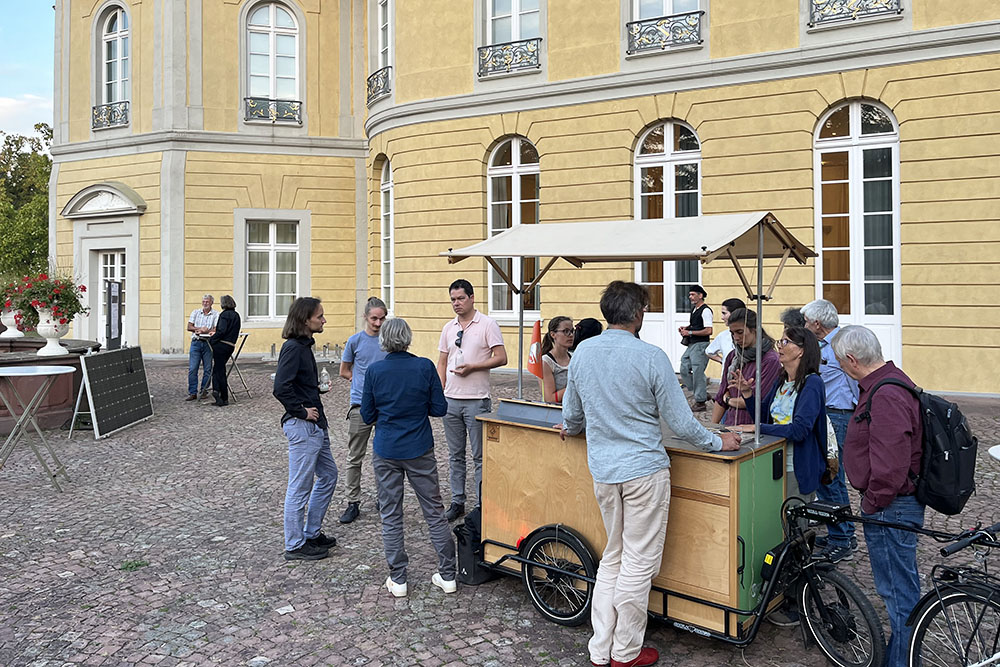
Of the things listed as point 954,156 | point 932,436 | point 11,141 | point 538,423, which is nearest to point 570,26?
point 954,156

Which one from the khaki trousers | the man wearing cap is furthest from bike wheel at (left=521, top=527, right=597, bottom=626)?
the man wearing cap

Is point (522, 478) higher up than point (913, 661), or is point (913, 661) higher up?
point (522, 478)

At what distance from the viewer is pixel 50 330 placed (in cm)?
1045

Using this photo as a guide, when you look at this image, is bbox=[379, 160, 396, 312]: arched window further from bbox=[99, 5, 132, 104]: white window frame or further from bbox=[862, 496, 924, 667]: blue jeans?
bbox=[862, 496, 924, 667]: blue jeans

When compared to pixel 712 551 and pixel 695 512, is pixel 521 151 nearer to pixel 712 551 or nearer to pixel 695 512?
pixel 695 512

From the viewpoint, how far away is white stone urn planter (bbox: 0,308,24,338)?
11.8 meters

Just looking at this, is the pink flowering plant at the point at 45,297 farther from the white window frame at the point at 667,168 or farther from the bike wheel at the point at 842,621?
the bike wheel at the point at 842,621

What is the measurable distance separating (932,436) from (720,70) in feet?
36.0

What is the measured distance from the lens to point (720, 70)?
13336 millimetres

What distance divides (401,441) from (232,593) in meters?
1.34

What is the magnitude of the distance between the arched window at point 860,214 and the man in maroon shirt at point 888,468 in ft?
31.1

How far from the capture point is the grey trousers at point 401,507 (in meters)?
4.85

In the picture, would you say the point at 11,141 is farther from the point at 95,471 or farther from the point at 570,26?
the point at 95,471

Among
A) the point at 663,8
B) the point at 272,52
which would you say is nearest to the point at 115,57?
the point at 272,52
